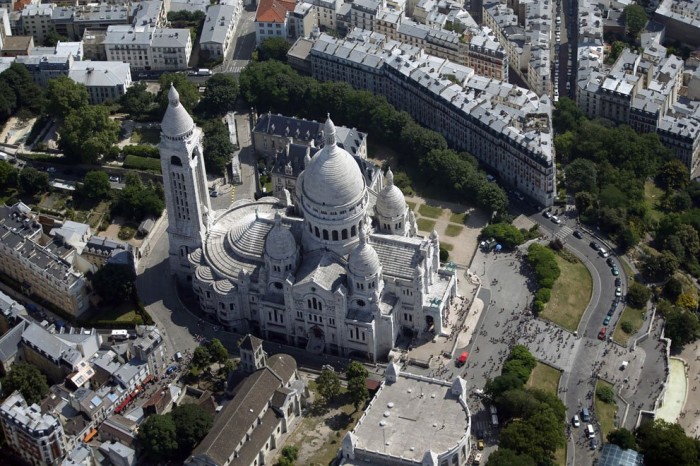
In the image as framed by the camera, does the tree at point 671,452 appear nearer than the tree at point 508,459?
No

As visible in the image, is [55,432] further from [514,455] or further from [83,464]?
[514,455]

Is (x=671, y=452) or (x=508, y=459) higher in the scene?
(x=508, y=459)

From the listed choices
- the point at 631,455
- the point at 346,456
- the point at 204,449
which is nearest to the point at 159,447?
the point at 204,449

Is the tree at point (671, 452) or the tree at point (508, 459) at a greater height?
the tree at point (508, 459)

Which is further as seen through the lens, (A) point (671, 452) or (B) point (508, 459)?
(A) point (671, 452)

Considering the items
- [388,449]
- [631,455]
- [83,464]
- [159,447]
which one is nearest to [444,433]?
[388,449]

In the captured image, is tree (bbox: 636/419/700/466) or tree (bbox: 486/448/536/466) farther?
tree (bbox: 636/419/700/466)

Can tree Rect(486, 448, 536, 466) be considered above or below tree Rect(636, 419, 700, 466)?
above
